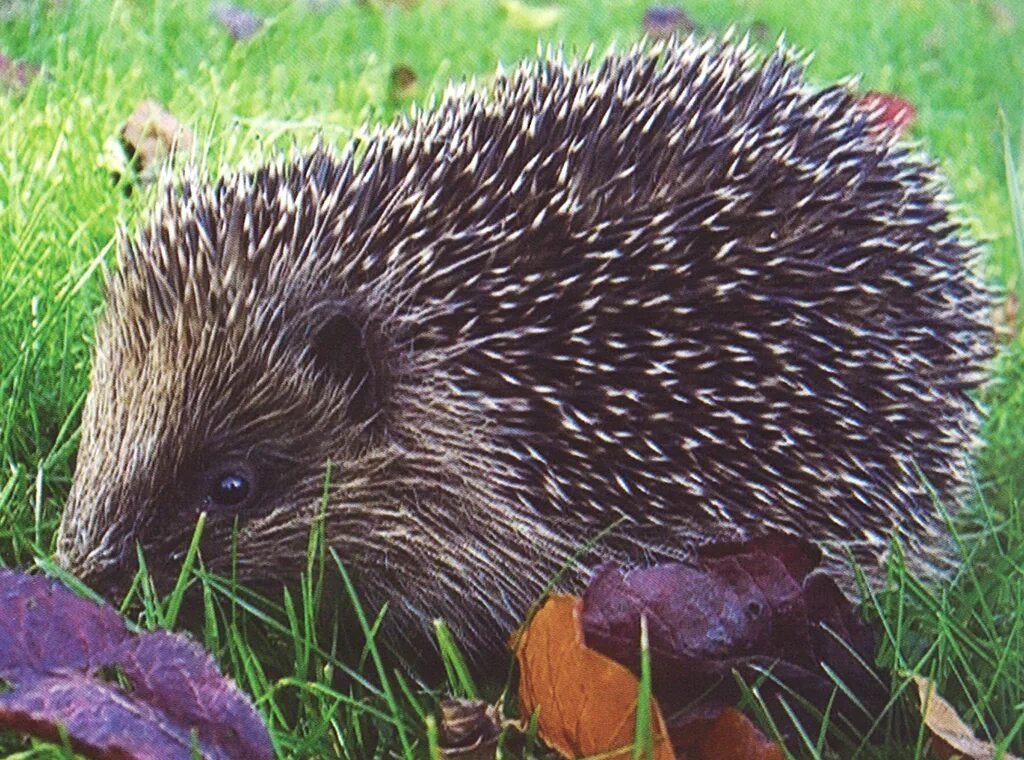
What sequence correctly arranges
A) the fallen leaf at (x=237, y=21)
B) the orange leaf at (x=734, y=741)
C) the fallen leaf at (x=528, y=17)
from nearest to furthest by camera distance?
the orange leaf at (x=734, y=741) → the fallen leaf at (x=237, y=21) → the fallen leaf at (x=528, y=17)

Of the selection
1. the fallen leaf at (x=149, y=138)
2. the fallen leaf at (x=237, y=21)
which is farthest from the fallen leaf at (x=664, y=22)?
the fallen leaf at (x=149, y=138)

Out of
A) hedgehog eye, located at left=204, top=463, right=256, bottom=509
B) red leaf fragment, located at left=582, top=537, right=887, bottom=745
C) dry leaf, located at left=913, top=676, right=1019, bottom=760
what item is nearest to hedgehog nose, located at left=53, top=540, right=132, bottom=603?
hedgehog eye, located at left=204, top=463, right=256, bottom=509

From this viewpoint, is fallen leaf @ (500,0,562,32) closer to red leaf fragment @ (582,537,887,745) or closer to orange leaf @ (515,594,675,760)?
red leaf fragment @ (582,537,887,745)

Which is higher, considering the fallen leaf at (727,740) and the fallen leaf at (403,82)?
the fallen leaf at (727,740)

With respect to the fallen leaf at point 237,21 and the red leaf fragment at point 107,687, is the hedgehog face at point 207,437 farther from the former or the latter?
the fallen leaf at point 237,21

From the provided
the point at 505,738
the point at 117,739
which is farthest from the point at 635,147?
the point at 117,739

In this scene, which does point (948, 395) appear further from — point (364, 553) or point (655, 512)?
point (364, 553)

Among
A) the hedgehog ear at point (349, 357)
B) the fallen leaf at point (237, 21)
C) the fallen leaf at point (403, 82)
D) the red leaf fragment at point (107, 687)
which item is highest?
the hedgehog ear at point (349, 357)
